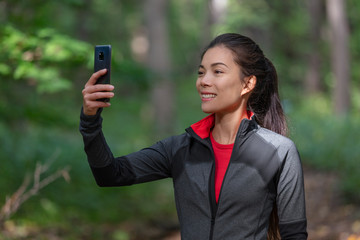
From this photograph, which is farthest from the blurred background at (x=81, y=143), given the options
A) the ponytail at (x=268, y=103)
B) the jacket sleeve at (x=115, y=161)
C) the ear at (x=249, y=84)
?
the jacket sleeve at (x=115, y=161)

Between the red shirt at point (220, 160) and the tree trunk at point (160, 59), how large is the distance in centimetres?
1114

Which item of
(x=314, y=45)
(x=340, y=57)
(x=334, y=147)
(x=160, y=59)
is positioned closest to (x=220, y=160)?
(x=334, y=147)

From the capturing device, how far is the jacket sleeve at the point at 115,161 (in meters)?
2.38

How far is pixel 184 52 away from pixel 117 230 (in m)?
33.0

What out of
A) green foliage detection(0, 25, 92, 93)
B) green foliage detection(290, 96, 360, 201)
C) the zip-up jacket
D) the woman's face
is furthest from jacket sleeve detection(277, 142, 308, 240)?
green foliage detection(290, 96, 360, 201)

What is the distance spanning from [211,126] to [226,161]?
24 centimetres

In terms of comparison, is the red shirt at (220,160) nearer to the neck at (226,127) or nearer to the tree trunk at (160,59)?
the neck at (226,127)

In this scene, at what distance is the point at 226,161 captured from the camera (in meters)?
2.62

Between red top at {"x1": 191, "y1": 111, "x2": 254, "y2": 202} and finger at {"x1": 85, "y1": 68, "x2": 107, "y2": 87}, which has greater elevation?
finger at {"x1": 85, "y1": 68, "x2": 107, "y2": 87}

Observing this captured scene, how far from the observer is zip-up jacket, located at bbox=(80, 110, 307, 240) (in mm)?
2484

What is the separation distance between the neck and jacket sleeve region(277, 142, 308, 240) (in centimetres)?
32

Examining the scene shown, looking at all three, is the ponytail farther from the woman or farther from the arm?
the arm

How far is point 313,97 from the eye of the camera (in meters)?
24.0

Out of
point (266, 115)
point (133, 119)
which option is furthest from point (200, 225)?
point (133, 119)
